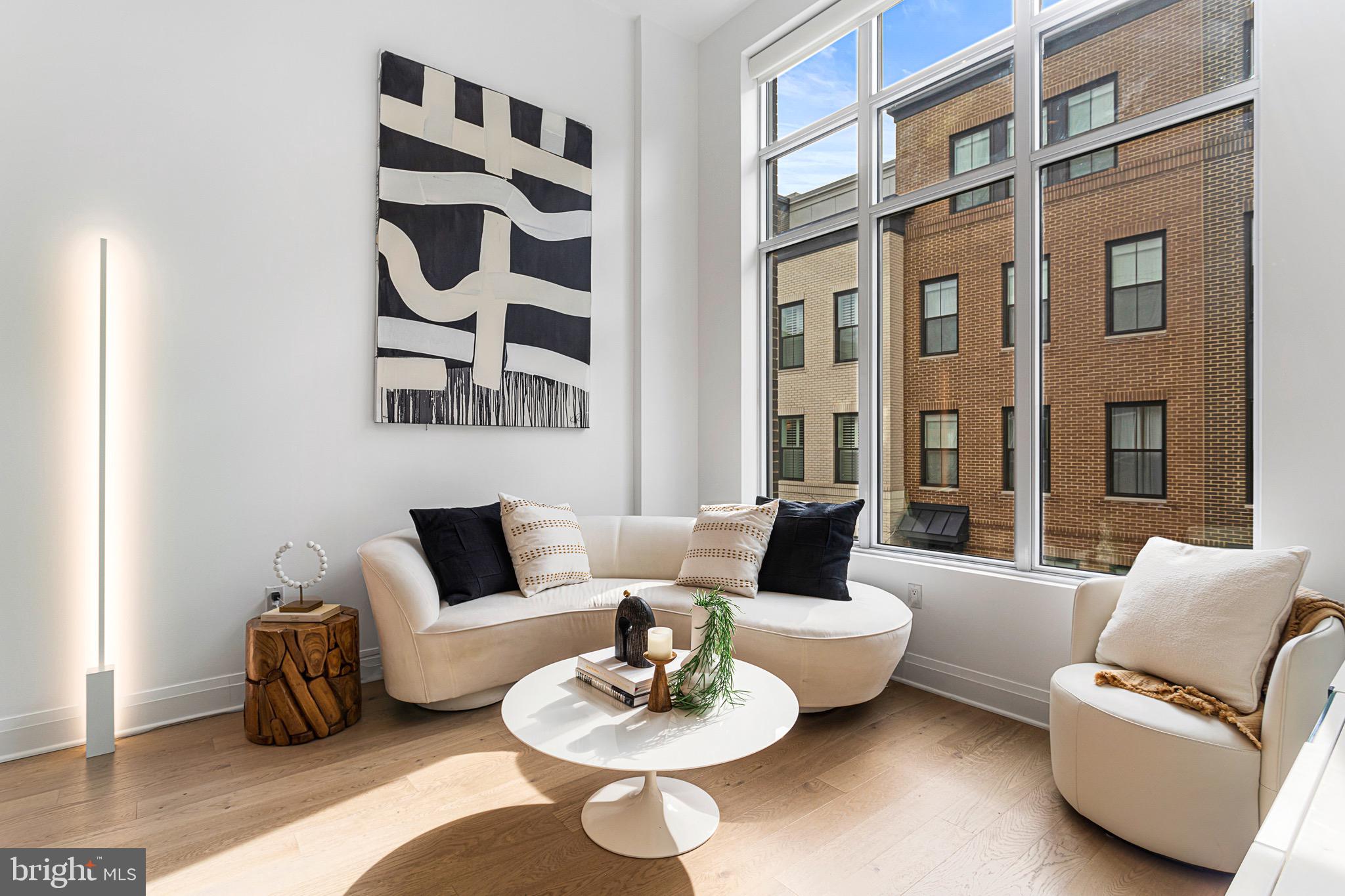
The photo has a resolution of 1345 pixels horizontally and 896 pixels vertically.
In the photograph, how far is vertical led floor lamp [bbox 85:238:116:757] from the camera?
7.70 ft

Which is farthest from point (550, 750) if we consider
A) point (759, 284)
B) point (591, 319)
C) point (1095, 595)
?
point (759, 284)

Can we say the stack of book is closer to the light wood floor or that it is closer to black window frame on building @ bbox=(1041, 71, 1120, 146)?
the light wood floor

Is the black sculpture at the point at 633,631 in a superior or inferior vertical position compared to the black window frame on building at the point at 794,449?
inferior

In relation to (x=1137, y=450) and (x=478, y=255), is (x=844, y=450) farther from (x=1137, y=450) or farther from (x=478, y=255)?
(x=478, y=255)

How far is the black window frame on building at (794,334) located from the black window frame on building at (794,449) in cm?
28

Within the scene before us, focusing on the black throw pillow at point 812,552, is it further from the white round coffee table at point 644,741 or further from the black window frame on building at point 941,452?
the white round coffee table at point 644,741

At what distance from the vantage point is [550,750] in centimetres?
159

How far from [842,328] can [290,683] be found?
9.67 ft

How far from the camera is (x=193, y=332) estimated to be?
2.67 metres

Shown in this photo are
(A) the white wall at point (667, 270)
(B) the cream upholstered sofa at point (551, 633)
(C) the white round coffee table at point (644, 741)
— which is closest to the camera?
(C) the white round coffee table at point (644, 741)

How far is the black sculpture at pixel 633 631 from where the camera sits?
195 cm

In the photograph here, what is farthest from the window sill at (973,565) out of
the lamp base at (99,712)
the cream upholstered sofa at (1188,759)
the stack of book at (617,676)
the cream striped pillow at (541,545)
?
the lamp base at (99,712)

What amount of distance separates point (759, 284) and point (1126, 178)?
1.90 meters

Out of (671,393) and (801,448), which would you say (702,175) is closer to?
(671,393)
